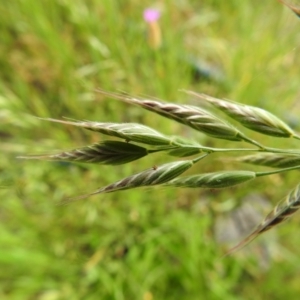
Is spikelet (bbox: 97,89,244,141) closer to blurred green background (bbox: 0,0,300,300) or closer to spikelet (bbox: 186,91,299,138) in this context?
spikelet (bbox: 186,91,299,138)

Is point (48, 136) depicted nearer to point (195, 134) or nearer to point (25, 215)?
point (25, 215)

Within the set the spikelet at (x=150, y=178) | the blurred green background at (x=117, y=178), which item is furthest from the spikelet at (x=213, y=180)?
the blurred green background at (x=117, y=178)

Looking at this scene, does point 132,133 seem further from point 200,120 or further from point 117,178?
point 117,178

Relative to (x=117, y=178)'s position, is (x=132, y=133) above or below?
below

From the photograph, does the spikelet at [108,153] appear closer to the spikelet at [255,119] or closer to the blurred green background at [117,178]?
the spikelet at [255,119]

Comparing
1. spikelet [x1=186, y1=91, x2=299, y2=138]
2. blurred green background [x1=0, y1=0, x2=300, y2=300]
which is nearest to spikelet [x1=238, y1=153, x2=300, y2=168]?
spikelet [x1=186, y1=91, x2=299, y2=138]

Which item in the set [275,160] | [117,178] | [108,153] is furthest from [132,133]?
[117,178]
